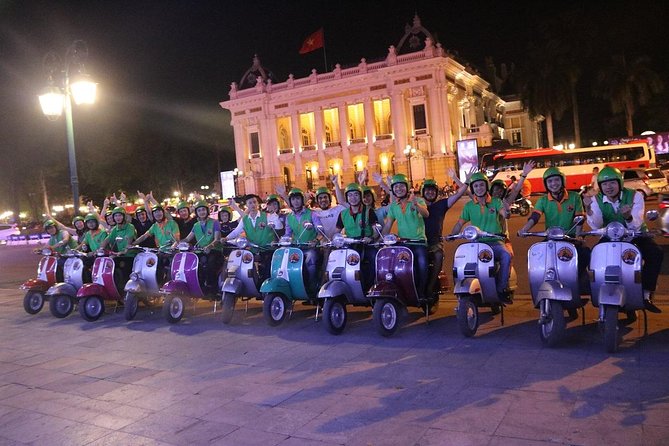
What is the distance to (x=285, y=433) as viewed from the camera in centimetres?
418

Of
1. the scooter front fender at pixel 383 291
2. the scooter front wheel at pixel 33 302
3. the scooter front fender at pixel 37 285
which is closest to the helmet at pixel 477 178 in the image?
the scooter front fender at pixel 383 291

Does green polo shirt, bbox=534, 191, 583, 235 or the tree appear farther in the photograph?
the tree

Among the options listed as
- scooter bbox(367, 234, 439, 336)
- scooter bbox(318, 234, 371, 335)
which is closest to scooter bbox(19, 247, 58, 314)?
scooter bbox(318, 234, 371, 335)

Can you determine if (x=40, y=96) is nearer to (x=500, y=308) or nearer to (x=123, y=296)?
(x=123, y=296)

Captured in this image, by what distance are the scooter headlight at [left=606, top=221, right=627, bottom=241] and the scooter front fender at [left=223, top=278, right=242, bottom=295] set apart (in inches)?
177

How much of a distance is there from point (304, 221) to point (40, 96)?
7725 millimetres

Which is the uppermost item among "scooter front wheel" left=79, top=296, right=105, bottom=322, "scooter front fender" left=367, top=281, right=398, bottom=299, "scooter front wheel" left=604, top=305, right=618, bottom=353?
"scooter front fender" left=367, top=281, right=398, bottom=299

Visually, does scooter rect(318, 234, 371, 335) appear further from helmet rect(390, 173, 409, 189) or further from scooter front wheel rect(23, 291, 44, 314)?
scooter front wheel rect(23, 291, 44, 314)

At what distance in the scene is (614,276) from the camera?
5531 mm

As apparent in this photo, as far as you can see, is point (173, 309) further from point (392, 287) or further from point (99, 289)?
point (392, 287)

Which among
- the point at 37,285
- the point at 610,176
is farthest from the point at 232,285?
the point at 610,176

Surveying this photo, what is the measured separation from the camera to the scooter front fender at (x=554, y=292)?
554cm

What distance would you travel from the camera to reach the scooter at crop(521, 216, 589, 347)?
18.4ft

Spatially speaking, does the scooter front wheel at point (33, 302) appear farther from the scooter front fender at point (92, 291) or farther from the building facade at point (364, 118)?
the building facade at point (364, 118)
